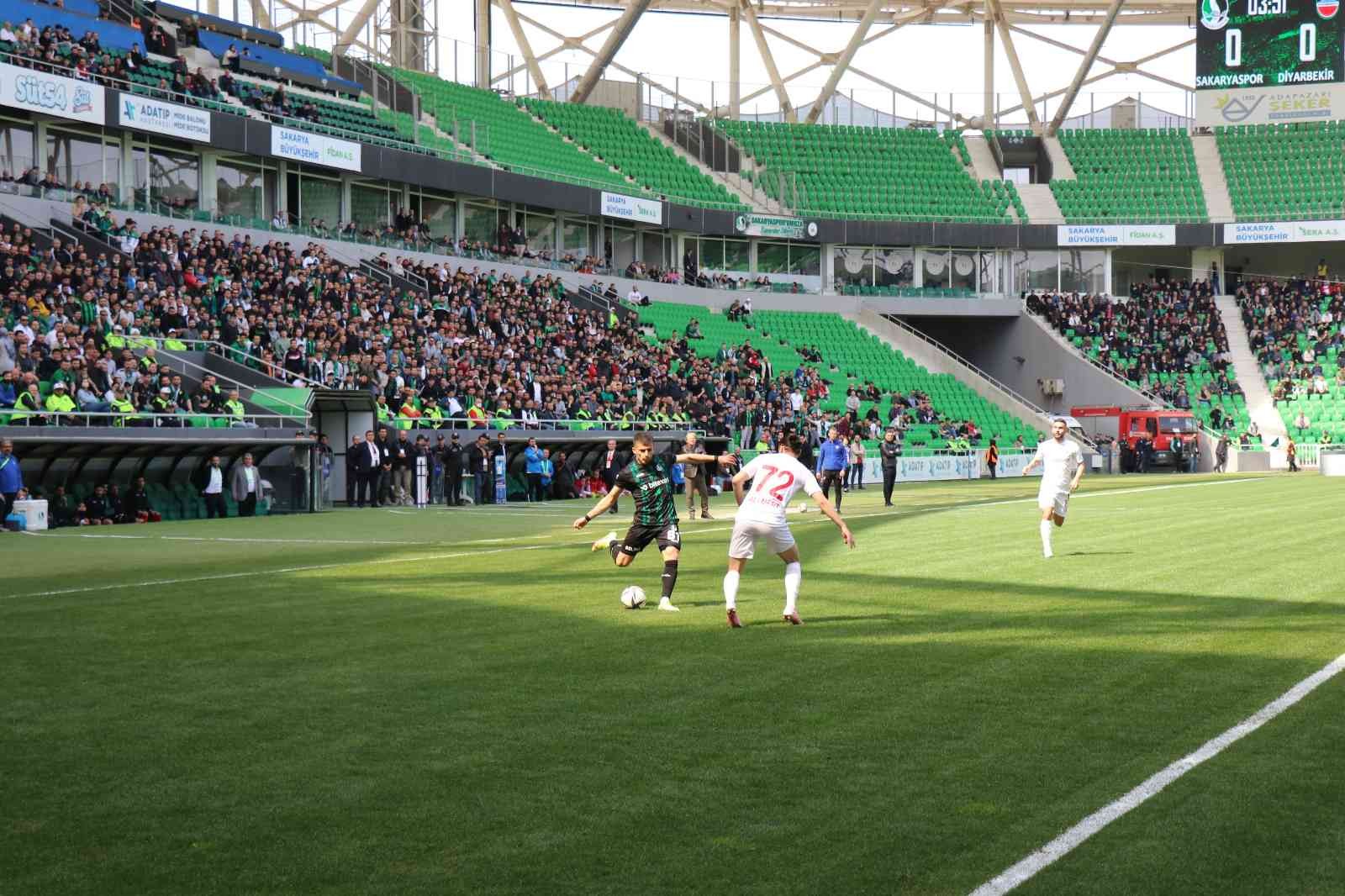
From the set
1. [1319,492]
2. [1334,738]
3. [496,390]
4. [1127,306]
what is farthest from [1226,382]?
[1334,738]

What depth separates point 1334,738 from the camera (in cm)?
829

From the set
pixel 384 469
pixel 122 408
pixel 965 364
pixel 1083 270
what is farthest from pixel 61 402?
pixel 1083 270

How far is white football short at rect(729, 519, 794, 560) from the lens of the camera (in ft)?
42.1

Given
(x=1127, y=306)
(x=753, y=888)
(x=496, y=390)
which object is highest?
(x=1127, y=306)

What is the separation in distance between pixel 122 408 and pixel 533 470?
11.6 m

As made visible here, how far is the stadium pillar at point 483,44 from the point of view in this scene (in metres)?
68.9

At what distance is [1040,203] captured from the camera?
75.9 m

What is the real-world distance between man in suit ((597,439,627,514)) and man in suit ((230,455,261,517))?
23.9 feet

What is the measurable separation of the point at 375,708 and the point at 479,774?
6.27ft

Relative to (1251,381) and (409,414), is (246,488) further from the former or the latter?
(1251,381)

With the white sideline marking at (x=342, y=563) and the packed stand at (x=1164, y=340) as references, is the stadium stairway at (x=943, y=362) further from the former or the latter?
the white sideline marking at (x=342, y=563)

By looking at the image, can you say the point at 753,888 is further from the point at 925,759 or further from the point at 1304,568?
the point at 1304,568

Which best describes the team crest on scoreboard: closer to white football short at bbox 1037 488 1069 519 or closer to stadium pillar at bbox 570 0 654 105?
stadium pillar at bbox 570 0 654 105

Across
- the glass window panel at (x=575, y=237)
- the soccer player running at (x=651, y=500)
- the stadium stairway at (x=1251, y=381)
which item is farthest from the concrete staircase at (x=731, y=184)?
the soccer player running at (x=651, y=500)
